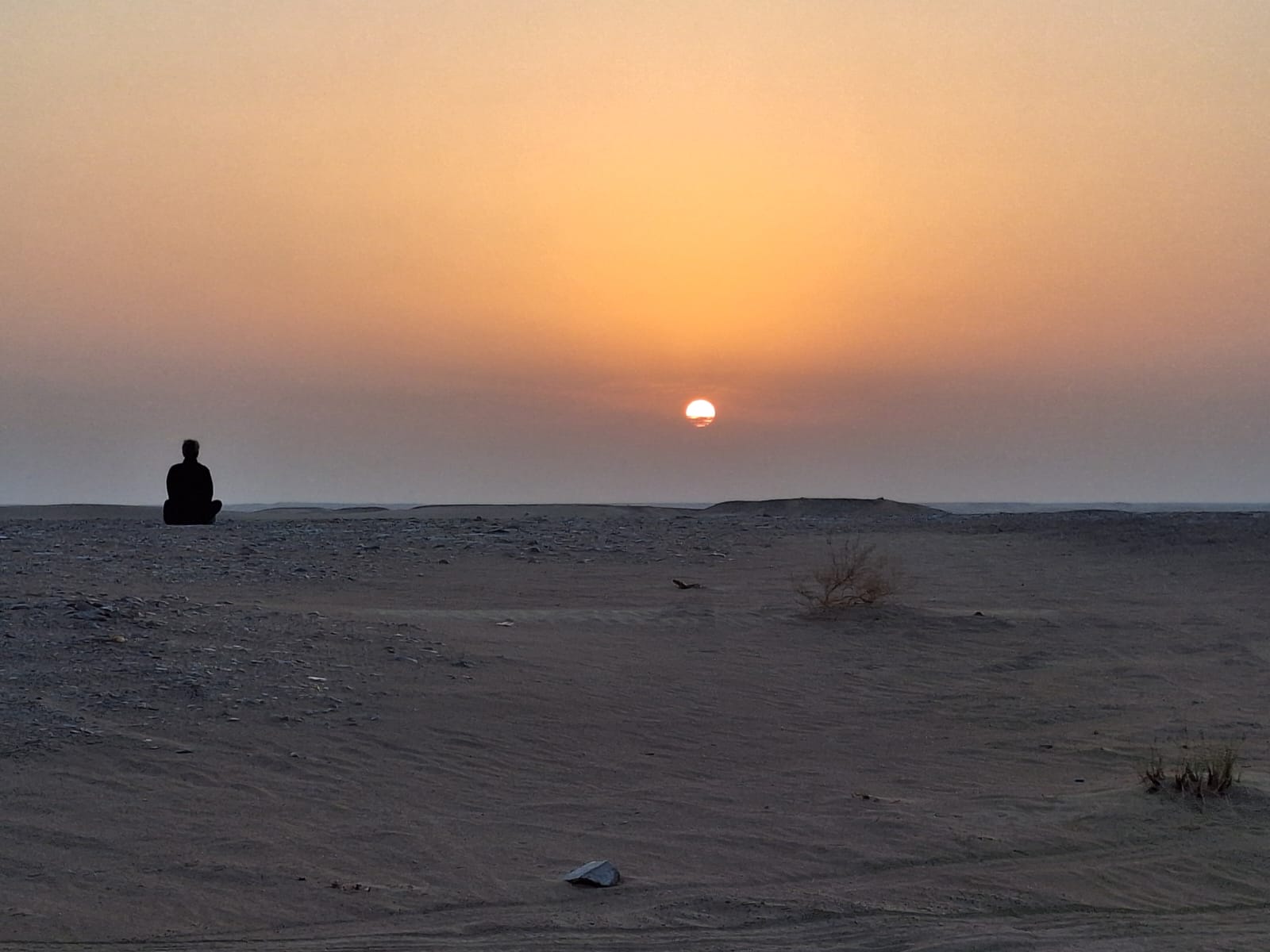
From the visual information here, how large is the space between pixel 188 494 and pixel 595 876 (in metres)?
16.8

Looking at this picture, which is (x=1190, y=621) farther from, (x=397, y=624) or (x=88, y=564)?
(x=88, y=564)

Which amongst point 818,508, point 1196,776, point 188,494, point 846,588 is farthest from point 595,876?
point 818,508

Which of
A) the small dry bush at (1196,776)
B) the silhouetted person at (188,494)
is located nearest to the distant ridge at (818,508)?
the silhouetted person at (188,494)

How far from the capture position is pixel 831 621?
13305 mm

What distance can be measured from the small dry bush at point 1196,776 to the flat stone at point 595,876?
3.43m

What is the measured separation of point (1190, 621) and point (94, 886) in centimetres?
1191

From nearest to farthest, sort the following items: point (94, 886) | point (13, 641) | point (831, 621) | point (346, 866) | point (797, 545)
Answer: point (94, 886) < point (346, 866) < point (13, 641) < point (831, 621) < point (797, 545)

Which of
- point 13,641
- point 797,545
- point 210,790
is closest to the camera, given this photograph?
point 210,790

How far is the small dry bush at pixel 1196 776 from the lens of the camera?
7281mm

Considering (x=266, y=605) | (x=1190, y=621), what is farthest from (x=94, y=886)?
(x=1190, y=621)

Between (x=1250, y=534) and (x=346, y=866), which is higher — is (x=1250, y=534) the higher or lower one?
the higher one

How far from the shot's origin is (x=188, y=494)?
825 inches

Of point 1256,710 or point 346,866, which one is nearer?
point 346,866

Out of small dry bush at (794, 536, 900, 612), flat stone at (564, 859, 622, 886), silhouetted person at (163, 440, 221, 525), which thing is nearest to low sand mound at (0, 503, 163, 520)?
silhouetted person at (163, 440, 221, 525)
